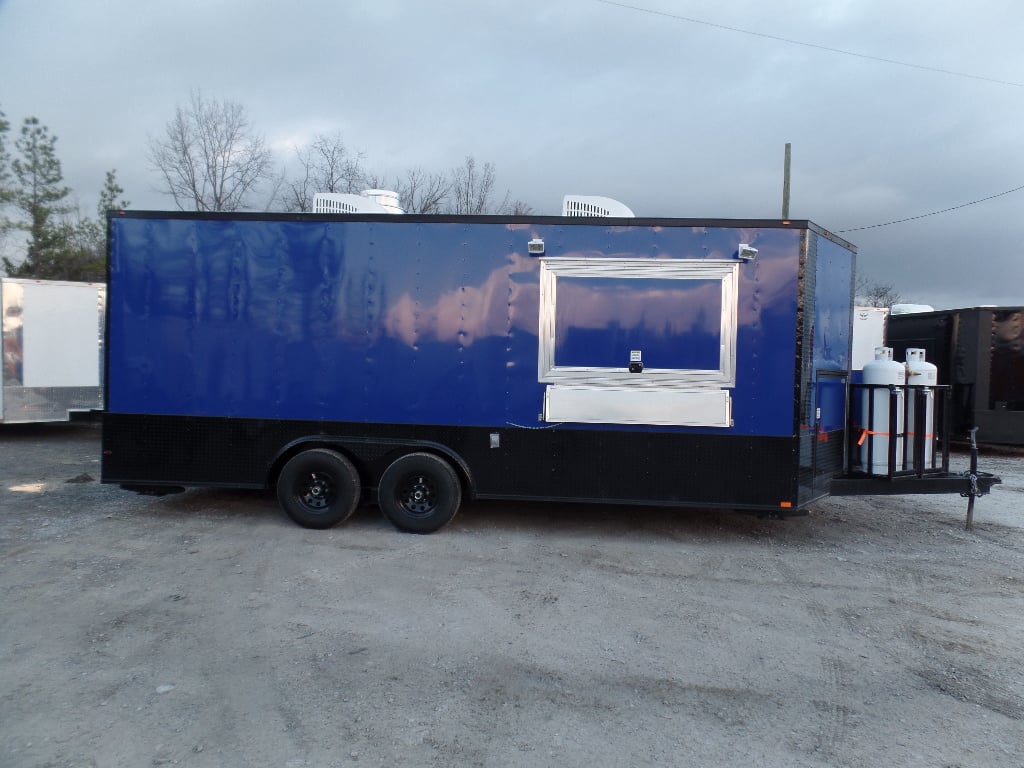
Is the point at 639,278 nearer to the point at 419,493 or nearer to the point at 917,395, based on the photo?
the point at 419,493

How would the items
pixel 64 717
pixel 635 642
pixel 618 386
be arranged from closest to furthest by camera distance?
1. pixel 64 717
2. pixel 635 642
3. pixel 618 386

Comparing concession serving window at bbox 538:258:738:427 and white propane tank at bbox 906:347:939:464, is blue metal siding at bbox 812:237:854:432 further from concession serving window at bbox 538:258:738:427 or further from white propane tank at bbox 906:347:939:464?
concession serving window at bbox 538:258:738:427

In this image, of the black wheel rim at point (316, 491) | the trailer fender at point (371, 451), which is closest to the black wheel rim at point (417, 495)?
the trailer fender at point (371, 451)

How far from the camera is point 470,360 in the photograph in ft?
21.6

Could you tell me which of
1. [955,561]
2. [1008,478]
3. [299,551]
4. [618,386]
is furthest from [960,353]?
[299,551]

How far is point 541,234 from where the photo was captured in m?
6.52

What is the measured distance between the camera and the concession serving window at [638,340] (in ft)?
20.8

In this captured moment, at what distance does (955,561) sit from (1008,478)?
19.1ft

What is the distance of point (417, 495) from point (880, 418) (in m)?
4.69

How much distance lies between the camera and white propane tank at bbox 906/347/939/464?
6949 millimetres

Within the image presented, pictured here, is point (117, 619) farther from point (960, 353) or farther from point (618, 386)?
point (960, 353)

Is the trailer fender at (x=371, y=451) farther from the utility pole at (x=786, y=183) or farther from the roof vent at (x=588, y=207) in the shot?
the utility pole at (x=786, y=183)

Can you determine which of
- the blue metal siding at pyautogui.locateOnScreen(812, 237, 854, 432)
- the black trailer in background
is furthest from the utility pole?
the blue metal siding at pyautogui.locateOnScreen(812, 237, 854, 432)

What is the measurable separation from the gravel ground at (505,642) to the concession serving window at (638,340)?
53.1 inches
